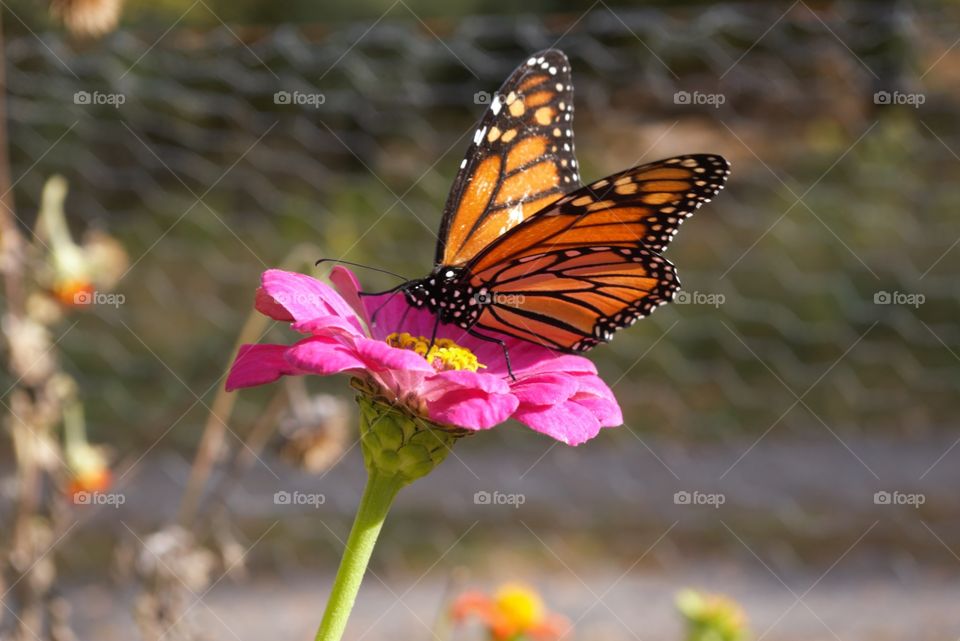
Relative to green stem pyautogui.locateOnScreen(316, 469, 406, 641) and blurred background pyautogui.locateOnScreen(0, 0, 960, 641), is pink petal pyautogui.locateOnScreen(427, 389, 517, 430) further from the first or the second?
blurred background pyautogui.locateOnScreen(0, 0, 960, 641)

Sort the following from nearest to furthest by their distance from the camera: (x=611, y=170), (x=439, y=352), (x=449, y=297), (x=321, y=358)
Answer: (x=321, y=358) → (x=439, y=352) → (x=449, y=297) → (x=611, y=170)

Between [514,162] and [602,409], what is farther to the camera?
[514,162]

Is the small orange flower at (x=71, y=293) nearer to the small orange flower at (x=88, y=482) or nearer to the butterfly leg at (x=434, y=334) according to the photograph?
the small orange flower at (x=88, y=482)

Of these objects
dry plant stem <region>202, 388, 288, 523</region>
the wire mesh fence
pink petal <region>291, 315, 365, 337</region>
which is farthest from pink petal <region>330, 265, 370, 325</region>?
the wire mesh fence

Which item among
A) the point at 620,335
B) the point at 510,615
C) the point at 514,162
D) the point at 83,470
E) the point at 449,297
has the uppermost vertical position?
the point at 620,335

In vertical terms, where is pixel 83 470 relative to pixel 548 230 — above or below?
below

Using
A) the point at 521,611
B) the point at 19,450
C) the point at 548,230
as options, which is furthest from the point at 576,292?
the point at 19,450

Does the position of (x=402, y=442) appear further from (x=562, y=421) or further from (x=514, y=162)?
(x=514, y=162)

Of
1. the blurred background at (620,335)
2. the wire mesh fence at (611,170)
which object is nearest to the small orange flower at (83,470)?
the blurred background at (620,335)
